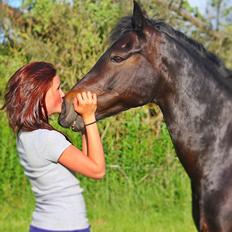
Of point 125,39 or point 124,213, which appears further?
point 124,213

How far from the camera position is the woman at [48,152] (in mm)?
3061

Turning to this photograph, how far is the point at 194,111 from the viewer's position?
3627 millimetres

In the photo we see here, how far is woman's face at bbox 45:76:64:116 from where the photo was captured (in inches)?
127

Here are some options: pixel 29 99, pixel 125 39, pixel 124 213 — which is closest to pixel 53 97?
pixel 29 99

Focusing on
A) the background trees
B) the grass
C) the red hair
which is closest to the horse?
the red hair

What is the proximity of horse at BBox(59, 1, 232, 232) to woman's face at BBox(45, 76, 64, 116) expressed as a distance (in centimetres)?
23

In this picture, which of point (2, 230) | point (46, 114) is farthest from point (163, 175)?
point (46, 114)

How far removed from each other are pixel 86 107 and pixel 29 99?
0.99ft

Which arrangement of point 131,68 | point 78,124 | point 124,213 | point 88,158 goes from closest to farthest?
point 88,158 < point 78,124 < point 131,68 < point 124,213

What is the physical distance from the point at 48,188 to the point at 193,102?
107 centimetres

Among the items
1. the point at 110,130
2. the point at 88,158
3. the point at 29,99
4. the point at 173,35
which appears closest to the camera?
the point at 88,158

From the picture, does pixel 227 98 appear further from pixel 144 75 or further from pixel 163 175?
pixel 163 175

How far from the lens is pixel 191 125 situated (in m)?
3.62

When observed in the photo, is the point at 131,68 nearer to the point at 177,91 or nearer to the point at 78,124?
the point at 177,91
